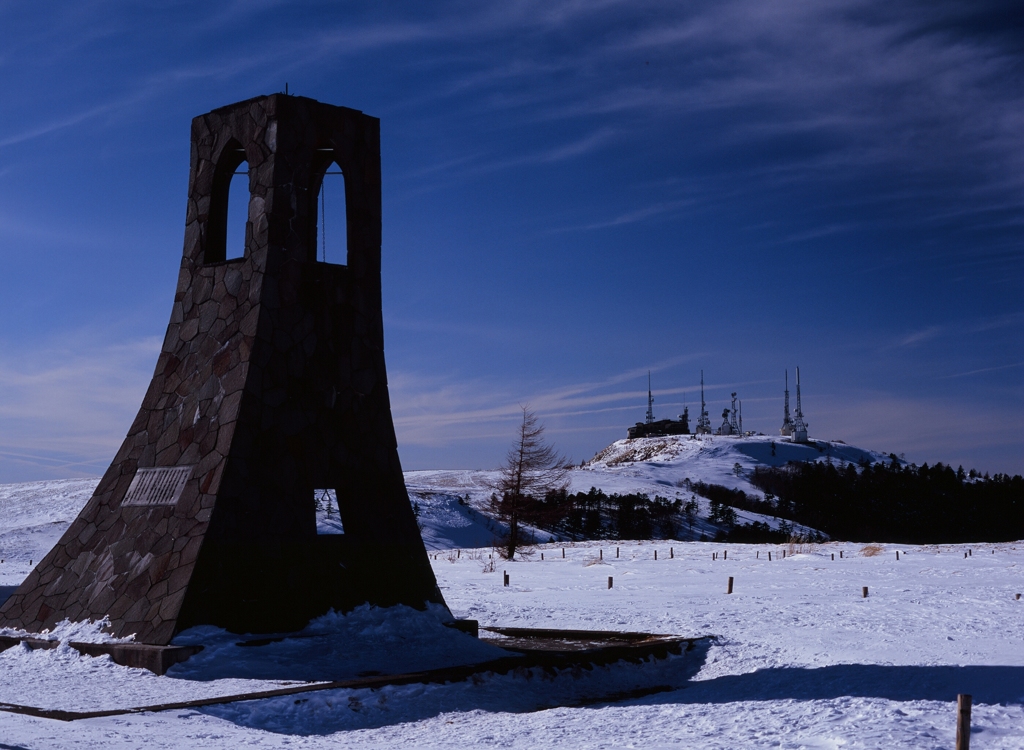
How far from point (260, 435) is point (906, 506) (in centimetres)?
8607

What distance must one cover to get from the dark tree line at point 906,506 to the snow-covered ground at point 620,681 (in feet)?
213

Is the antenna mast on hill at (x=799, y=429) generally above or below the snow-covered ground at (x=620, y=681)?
above

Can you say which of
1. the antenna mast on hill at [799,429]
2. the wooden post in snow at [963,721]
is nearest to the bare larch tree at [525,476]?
the wooden post in snow at [963,721]

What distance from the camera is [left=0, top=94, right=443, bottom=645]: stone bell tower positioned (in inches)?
580

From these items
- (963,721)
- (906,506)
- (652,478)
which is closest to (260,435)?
(963,721)

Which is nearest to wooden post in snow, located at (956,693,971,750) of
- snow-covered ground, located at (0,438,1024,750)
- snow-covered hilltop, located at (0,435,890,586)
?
snow-covered ground, located at (0,438,1024,750)

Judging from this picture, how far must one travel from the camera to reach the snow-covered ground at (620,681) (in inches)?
419

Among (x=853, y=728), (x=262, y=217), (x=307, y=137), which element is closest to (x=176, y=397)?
(x=262, y=217)

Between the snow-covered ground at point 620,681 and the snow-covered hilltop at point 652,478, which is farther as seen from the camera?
the snow-covered hilltop at point 652,478

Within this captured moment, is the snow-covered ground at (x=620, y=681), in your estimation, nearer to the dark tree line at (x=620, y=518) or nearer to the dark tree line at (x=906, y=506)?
the dark tree line at (x=620, y=518)

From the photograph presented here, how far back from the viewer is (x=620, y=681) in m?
14.7

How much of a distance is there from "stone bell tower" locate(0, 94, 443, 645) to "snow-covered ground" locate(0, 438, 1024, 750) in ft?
2.14

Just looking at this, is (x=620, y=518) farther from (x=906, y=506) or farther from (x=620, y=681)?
(x=620, y=681)

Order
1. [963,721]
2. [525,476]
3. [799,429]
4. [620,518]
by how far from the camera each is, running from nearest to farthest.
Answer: [963,721]
[525,476]
[620,518]
[799,429]
